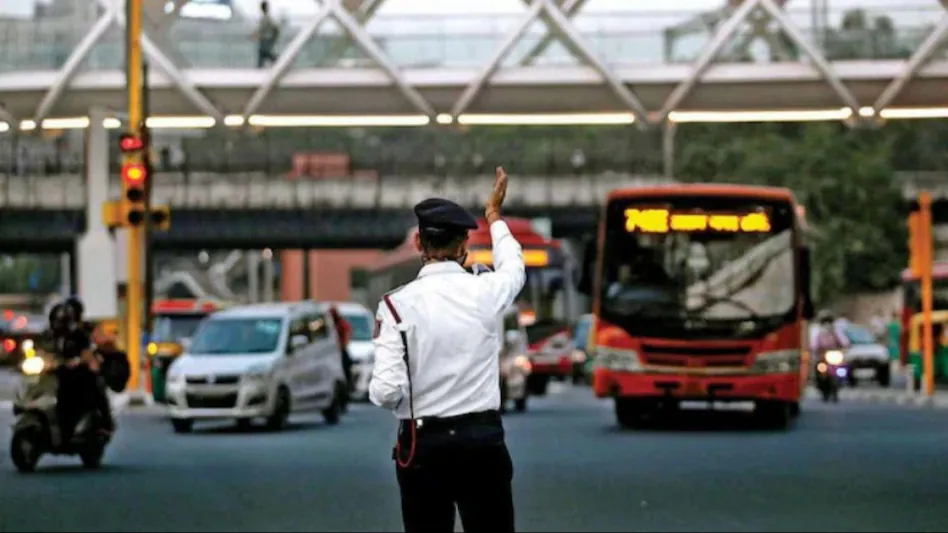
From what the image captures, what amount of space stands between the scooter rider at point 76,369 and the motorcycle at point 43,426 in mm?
74

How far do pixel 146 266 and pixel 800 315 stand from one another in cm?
1443

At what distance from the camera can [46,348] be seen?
61.8ft

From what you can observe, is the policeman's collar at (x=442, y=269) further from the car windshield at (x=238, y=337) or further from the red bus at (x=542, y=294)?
the red bus at (x=542, y=294)

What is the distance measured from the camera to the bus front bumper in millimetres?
25484

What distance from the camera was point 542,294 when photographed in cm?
4353

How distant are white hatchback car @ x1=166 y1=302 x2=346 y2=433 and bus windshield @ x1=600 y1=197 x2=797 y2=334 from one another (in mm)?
4417

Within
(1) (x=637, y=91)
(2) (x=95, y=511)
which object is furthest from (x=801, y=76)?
(2) (x=95, y=511)

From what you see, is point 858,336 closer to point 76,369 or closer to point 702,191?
point 702,191

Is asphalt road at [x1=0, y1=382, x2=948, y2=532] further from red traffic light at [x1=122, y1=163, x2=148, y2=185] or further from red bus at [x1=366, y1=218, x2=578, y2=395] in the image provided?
red bus at [x1=366, y1=218, x2=578, y2=395]

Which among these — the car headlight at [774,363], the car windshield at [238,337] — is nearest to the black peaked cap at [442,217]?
the car headlight at [774,363]

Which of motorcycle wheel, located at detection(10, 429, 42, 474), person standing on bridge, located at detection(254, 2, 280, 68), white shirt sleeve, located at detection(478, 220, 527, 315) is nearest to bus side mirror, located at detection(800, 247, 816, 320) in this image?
person standing on bridge, located at detection(254, 2, 280, 68)

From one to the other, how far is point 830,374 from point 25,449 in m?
19.9

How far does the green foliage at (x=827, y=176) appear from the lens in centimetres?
5678

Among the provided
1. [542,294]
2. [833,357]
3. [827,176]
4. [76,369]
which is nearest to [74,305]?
[76,369]
